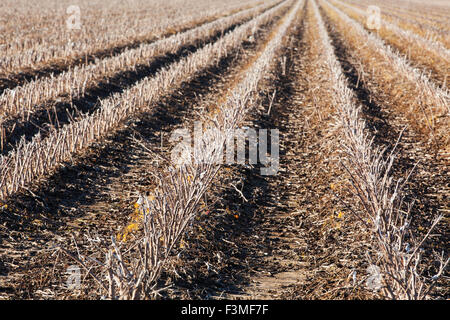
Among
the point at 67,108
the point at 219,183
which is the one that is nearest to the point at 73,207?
the point at 219,183

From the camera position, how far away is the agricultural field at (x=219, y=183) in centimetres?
341

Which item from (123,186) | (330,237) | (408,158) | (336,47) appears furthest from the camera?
(336,47)

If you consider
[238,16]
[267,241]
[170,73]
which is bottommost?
[267,241]

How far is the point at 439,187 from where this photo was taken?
5.31m

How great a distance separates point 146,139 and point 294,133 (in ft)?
8.24

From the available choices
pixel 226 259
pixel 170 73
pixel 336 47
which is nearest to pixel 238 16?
pixel 336 47

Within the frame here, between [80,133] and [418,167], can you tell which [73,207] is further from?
[418,167]

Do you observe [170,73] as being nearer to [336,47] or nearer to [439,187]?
[439,187]

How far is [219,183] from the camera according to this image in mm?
5145

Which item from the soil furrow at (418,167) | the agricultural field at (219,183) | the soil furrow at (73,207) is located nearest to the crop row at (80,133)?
the agricultural field at (219,183)

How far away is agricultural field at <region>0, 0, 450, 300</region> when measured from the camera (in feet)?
11.2

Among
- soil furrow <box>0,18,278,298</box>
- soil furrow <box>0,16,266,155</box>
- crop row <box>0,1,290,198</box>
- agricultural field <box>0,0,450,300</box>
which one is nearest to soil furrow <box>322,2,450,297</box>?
agricultural field <box>0,0,450,300</box>
